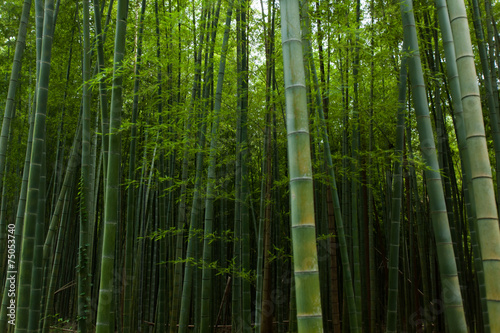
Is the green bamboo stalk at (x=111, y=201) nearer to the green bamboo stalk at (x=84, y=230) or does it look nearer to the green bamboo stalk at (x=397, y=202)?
the green bamboo stalk at (x=84, y=230)

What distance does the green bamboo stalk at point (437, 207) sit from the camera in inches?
98.2

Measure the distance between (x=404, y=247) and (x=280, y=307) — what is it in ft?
6.85

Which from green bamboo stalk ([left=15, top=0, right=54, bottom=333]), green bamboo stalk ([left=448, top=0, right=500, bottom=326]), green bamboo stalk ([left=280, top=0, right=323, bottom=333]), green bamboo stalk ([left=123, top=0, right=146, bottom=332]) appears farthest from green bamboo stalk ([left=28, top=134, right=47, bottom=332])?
green bamboo stalk ([left=448, top=0, right=500, bottom=326])

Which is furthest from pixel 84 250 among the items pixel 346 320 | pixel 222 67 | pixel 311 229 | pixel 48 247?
pixel 346 320

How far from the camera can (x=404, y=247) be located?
6238mm

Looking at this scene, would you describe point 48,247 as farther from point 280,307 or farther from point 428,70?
point 428,70

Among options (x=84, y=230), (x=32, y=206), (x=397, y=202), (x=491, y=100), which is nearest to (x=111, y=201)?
(x=32, y=206)

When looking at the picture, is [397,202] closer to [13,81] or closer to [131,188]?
[131,188]

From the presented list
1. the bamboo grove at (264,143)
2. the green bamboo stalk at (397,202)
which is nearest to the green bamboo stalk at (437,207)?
the bamboo grove at (264,143)

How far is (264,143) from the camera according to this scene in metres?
4.16

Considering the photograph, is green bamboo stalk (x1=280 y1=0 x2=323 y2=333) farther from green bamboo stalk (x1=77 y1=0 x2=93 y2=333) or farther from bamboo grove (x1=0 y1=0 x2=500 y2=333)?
green bamboo stalk (x1=77 y1=0 x2=93 y2=333)

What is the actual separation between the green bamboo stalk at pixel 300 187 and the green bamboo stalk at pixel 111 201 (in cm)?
128

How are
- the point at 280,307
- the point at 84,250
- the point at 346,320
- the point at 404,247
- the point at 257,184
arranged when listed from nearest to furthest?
the point at 84,250, the point at 346,320, the point at 280,307, the point at 404,247, the point at 257,184

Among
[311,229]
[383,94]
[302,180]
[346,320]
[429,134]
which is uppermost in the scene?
[383,94]
